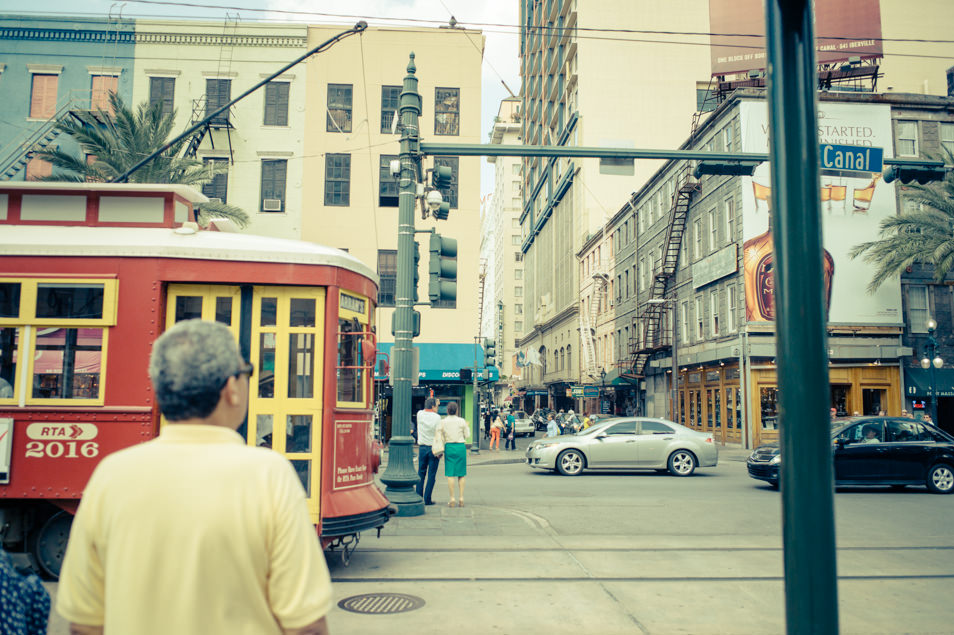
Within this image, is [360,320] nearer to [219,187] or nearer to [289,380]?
[289,380]

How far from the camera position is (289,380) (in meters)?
7.53

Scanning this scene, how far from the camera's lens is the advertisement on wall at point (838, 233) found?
99.9 feet

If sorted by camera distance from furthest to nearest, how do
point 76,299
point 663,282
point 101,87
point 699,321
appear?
point 663,282
point 699,321
point 101,87
point 76,299

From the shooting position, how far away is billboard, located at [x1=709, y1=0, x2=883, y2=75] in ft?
110

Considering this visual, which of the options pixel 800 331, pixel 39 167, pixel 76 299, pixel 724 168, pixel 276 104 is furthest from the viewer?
pixel 276 104

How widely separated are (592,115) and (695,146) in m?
18.5

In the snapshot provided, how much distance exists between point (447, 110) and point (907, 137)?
19679 mm

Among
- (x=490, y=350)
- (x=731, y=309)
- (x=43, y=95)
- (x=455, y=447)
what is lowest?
(x=455, y=447)

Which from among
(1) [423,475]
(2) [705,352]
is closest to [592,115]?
(2) [705,352]

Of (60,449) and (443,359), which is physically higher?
(443,359)

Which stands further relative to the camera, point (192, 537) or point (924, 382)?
point (924, 382)

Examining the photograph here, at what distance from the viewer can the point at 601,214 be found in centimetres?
5794

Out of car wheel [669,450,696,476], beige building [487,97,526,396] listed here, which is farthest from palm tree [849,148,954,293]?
beige building [487,97,526,396]

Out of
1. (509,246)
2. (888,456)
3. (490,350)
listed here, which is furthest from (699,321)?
(509,246)
